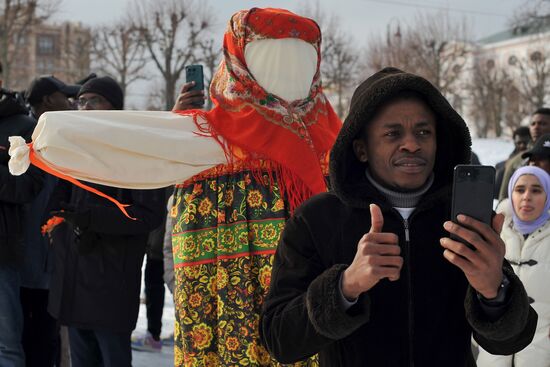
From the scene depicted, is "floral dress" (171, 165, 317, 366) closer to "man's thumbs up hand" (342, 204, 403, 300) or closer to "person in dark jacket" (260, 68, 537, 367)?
"person in dark jacket" (260, 68, 537, 367)

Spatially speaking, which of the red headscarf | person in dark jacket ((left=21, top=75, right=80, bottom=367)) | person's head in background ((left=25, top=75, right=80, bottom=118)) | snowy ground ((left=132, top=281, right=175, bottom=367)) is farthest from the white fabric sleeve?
snowy ground ((left=132, top=281, right=175, bottom=367))

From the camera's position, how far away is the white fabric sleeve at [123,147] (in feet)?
8.13

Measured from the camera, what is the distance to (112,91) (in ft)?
13.1

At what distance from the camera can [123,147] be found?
2514 mm

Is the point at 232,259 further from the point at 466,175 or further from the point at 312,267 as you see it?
the point at 466,175

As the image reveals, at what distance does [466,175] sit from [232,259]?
1.26m

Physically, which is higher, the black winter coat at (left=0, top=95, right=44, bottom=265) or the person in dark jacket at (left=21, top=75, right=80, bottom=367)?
the black winter coat at (left=0, top=95, right=44, bottom=265)

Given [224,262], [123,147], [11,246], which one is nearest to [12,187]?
[11,246]

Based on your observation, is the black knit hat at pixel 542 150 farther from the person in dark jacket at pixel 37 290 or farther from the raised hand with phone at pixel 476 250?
the raised hand with phone at pixel 476 250

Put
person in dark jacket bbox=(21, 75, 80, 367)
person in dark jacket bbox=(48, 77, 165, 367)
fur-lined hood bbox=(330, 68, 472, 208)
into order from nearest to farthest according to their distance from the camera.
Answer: fur-lined hood bbox=(330, 68, 472, 208)
person in dark jacket bbox=(48, 77, 165, 367)
person in dark jacket bbox=(21, 75, 80, 367)

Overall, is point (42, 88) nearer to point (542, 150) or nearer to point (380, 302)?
point (542, 150)

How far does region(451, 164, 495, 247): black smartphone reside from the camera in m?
1.53

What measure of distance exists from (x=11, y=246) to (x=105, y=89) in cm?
110

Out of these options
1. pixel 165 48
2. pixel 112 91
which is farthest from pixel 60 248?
pixel 165 48
